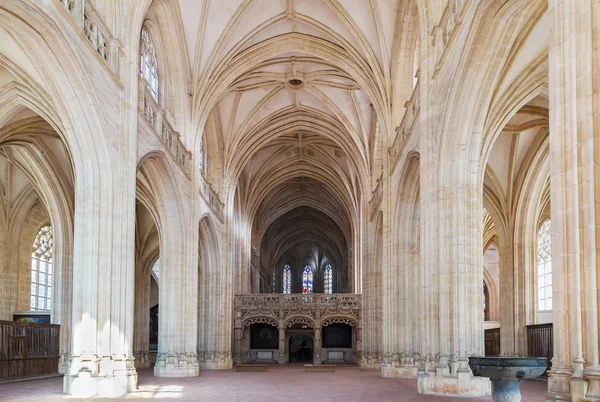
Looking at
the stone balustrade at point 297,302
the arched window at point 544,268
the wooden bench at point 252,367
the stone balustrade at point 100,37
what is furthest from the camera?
the stone balustrade at point 297,302

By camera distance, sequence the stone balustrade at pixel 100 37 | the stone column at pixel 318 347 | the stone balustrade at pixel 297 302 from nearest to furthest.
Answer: the stone balustrade at pixel 100 37, the stone column at pixel 318 347, the stone balustrade at pixel 297 302

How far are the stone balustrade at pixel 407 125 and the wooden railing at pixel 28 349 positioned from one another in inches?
529

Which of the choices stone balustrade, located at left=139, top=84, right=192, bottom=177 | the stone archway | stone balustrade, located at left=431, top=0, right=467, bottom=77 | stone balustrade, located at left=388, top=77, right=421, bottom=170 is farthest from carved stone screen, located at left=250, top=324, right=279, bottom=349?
stone balustrade, located at left=431, top=0, right=467, bottom=77

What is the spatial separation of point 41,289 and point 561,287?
25351 mm

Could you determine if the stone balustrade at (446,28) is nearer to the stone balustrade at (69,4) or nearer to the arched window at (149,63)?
the stone balustrade at (69,4)

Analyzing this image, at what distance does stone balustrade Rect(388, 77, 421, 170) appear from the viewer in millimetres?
19302

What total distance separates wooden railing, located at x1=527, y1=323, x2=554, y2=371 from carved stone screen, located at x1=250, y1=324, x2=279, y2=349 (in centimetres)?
1864

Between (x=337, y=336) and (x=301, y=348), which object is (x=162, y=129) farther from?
(x=301, y=348)

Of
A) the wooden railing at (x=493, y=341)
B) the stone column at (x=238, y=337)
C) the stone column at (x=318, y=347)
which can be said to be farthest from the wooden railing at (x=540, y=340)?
the stone column at (x=238, y=337)

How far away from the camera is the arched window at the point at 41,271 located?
28328mm

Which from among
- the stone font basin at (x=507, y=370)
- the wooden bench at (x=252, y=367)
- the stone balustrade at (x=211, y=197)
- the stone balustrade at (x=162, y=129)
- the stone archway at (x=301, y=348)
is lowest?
the stone archway at (x=301, y=348)

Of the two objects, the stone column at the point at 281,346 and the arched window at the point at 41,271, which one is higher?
the arched window at the point at 41,271

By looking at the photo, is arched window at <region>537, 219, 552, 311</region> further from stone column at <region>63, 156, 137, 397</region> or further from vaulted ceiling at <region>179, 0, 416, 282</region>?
stone column at <region>63, 156, 137, 397</region>

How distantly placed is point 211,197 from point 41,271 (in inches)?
314
